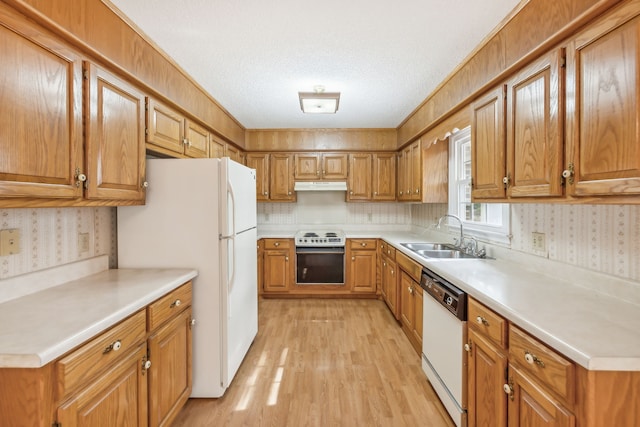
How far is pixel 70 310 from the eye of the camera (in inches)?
50.0

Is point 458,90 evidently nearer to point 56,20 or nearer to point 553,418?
point 553,418

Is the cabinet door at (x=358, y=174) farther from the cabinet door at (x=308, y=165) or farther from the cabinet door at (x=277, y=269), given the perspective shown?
the cabinet door at (x=277, y=269)

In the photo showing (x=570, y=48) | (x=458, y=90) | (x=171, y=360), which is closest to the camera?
(x=570, y=48)

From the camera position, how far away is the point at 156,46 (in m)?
2.00

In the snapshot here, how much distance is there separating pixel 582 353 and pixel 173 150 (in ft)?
8.46

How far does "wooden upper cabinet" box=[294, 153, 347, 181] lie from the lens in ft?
14.0

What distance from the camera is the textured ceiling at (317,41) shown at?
1630 mm

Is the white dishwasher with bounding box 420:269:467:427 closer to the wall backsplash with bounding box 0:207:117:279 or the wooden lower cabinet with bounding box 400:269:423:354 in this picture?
the wooden lower cabinet with bounding box 400:269:423:354

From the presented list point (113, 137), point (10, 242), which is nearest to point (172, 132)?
point (113, 137)

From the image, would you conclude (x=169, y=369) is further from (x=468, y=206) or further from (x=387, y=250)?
(x=468, y=206)

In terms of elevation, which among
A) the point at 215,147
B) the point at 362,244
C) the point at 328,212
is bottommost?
the point at 362,244

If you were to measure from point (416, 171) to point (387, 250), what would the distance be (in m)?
1.00

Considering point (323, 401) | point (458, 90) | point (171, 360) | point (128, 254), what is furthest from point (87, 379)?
point (458, 90)

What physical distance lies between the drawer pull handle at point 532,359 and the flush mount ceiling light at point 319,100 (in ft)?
7.46
